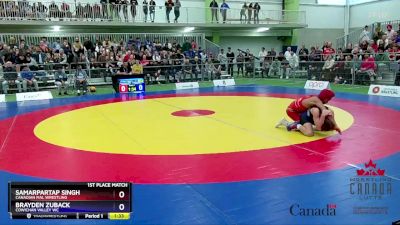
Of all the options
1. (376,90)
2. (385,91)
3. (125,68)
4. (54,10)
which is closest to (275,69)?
(125,68)

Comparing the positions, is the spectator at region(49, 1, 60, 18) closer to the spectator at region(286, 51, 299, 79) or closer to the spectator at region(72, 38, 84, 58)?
the spectator at region(72, 38, 84, 58)

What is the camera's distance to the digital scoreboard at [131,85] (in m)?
17.1

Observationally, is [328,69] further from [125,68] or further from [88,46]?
[88,46]

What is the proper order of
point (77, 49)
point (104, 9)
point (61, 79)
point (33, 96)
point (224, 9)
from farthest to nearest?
point (224, 9) → point (104, 9) → point (77, 49) → point (61, 79) → point (33, 96)

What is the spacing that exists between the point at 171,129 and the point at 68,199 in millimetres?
5141

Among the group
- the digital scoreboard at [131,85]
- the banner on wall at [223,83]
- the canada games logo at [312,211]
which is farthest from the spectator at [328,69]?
the canada games logo at [312,211]

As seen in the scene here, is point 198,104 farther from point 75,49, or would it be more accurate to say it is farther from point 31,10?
point 31,10

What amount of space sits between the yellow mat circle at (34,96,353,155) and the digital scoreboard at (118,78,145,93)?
172 inches

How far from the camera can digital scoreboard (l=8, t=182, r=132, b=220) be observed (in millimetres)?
3555

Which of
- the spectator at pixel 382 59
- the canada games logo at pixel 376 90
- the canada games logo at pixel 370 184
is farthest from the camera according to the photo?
the spectator at pixel 382 59

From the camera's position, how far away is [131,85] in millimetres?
17297

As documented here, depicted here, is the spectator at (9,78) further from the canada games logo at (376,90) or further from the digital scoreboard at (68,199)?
the digital scoreboard at (68,199)

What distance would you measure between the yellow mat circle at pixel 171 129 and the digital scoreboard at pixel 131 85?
437cm
